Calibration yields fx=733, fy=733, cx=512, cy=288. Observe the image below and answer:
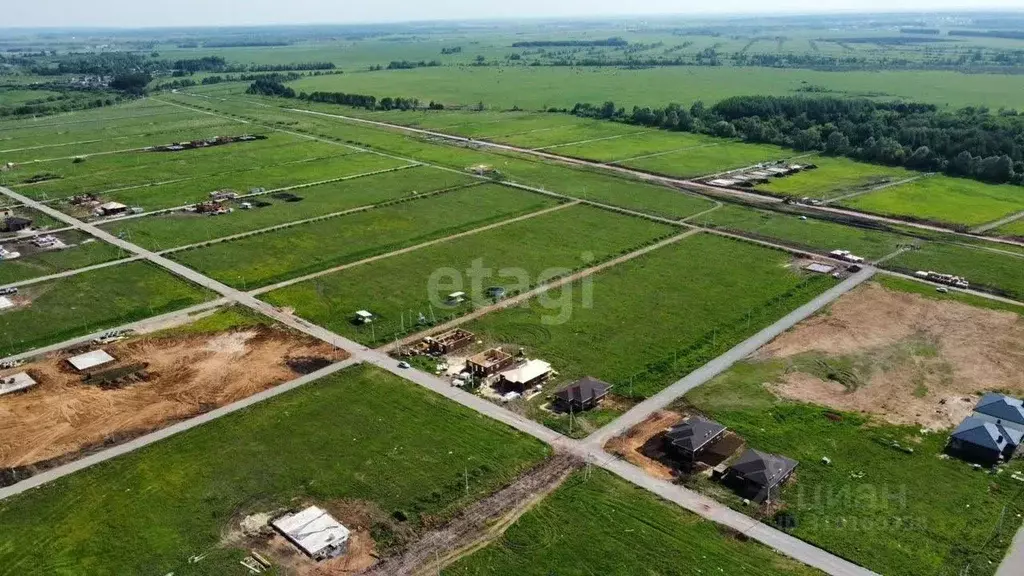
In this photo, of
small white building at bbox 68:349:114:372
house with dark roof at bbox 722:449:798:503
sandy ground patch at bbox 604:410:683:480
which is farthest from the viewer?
small white building at bbox 68:349:114:372

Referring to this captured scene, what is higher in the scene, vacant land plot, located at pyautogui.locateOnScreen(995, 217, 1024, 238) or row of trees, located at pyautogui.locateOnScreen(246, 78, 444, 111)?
row of trees, located at pyautogui.locateOnScreen(246, 78, 444, 111)

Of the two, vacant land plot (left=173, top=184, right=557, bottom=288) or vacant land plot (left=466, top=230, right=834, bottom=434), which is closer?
vacant land plot (left=466, top=230, right=834, bottom=434)

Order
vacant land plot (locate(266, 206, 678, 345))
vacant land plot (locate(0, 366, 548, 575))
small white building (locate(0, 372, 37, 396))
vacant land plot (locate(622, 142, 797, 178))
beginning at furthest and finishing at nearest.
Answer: vacant land plot (locate(622, 142, 797, 178)) < vacant land plot (locate(266, 206, 678, 345)) < small white building (locate(0, 372, 37, 396)) < vacant land plot (locate(0, 366, 548, 575))

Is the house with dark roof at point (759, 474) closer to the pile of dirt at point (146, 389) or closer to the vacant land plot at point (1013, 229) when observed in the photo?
the pile of dirt at point (146, 389)

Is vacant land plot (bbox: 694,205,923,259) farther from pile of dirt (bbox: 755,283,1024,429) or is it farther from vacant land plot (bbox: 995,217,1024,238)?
pile of dirt (bbox: 755,283,1024,429)

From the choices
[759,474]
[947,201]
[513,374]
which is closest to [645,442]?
[759,474]

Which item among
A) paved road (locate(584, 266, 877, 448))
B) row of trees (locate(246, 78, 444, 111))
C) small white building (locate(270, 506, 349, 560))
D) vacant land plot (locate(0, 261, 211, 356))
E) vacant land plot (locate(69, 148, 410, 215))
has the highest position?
row of trees (locate(246, 78, 444, 111))

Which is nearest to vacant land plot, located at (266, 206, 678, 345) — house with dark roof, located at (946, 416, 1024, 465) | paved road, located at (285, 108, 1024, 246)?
paved road, located at (285, 108, 1024, 246)

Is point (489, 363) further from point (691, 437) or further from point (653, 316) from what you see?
point (653, 316)
